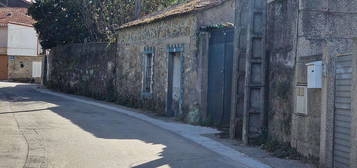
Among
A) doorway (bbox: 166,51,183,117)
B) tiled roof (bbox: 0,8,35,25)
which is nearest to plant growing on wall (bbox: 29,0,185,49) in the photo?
doorway (bbox: 166,51,183,117)

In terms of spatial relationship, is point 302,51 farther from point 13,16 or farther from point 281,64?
point 13,16

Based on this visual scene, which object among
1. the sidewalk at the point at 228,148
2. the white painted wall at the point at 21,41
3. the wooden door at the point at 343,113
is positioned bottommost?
the sidewalk at the point at 228,148

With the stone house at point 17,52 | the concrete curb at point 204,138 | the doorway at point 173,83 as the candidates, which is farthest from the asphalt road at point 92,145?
the stone house at point 17,52

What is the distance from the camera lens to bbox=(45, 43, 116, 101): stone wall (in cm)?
2328

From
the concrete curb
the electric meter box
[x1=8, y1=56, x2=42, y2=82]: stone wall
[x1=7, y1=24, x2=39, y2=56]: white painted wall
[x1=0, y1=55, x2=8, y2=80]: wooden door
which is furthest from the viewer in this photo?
[x1=7, y1=24, x2=39, y2=56]: white painted wall

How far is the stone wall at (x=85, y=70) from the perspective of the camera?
76.4 ft

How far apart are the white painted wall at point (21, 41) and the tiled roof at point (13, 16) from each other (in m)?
0.93

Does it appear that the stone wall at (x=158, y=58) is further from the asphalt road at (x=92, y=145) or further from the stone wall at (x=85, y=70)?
the asphalt road at (x=92, y=145)

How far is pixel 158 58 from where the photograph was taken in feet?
58.2

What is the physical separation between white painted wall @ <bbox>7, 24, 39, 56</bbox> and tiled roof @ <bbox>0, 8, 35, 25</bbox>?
935mm

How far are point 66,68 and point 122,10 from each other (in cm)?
519

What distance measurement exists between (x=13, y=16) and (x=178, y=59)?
39.8 metres

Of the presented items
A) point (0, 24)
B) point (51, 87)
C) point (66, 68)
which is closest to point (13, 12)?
point (0, 24)

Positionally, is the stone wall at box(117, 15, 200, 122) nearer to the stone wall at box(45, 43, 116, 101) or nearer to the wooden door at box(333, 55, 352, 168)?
the stone wall at box(45, 43, 116, 101)
